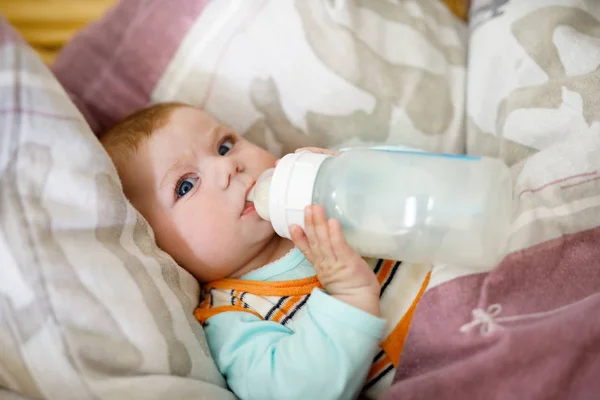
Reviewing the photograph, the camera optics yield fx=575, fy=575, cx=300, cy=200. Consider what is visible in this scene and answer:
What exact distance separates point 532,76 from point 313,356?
0.54 m

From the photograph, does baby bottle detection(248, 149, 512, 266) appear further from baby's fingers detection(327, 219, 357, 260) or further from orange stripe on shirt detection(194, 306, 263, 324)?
orange stripe on shirt detection(194, 306, 263, 324)

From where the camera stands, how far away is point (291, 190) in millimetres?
687

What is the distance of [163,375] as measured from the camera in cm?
66

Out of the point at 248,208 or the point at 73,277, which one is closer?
the point at 73,277

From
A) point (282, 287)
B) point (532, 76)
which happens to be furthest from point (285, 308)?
point (532, 76)

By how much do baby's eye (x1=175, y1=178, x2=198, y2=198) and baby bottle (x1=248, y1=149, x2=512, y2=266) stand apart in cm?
15

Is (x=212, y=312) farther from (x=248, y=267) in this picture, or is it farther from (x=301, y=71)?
(x=301, y=71)

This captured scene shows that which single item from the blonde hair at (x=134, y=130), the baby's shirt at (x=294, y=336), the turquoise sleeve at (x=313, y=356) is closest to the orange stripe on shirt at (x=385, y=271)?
the baby's shirt at (x=294, y=336)

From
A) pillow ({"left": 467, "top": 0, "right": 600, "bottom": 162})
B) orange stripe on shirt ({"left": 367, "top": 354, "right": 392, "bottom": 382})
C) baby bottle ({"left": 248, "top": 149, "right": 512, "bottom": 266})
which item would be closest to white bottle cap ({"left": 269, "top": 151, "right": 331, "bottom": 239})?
baby bottle ({"left": 248, "top": 149, "right": 512, "bottom": 266})

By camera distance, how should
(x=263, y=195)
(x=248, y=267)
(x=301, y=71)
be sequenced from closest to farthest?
(x=263, y=195) < (x=248, y=267) < (x=301, y=71)

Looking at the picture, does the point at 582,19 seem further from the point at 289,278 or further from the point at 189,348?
the point at 189,348

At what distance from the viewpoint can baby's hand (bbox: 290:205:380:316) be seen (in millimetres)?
670

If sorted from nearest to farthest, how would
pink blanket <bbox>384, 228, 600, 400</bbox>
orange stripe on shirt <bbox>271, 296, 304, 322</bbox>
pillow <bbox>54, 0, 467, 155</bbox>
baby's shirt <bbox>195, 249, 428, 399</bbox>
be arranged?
pink blanket <bbox>384, 228, 600, 400</bbox> → baby's shirt <bbox>195, 249, 428, 399</bbox> → orange stripe on shirt <bbox>271, 296, 304, 322</bbox> → pillow <bbox>54, 0, 467, 155</bbox>

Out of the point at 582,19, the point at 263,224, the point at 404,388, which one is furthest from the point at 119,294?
the point at 582,19
